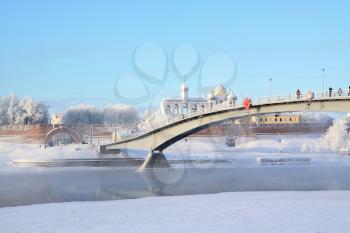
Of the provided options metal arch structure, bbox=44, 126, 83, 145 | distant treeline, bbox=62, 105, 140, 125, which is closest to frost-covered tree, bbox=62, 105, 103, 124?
distant treeline, bbox=62, 105, 140, 125

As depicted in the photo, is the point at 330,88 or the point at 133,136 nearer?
the point at 330,88

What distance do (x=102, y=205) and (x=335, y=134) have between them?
4086cm

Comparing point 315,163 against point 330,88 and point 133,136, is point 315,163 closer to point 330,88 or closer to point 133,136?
point 133,136

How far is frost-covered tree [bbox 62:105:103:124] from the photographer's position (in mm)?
81825

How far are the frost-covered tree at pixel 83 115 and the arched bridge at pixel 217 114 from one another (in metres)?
40.2

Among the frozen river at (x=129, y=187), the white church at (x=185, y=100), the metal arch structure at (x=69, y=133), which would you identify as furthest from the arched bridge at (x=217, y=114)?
the white church at (x=185, y=100)

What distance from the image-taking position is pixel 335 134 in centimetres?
5181

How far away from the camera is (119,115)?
85938 mm

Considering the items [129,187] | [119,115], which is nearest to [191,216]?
[129,187]

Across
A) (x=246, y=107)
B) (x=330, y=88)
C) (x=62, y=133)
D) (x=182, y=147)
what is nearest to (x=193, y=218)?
(x=330, y=88)

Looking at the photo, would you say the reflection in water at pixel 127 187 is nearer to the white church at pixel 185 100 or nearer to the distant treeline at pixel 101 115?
the white church at pixel 185 100

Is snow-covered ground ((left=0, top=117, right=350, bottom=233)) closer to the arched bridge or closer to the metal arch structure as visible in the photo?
the arched bridge

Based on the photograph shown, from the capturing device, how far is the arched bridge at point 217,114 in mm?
23219

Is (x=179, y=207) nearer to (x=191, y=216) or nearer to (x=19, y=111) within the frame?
(x=191, y=216)
